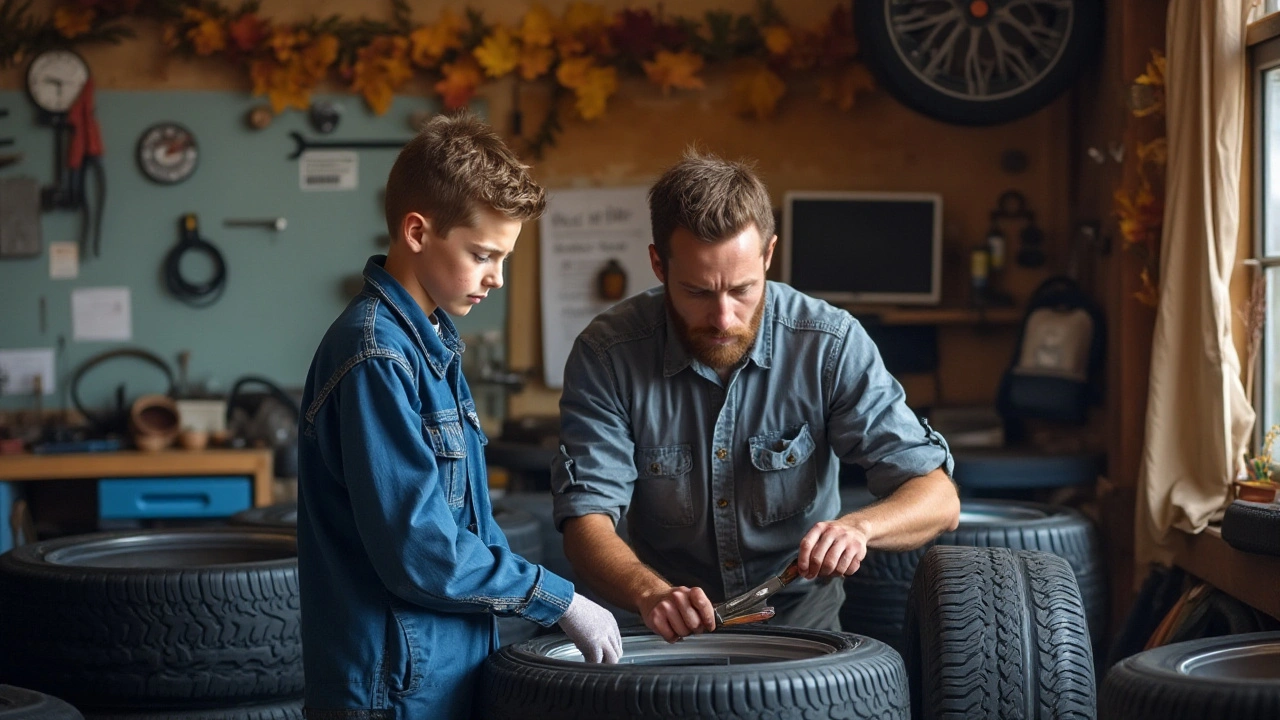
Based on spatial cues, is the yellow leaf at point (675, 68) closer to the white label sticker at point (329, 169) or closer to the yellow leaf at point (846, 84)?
the yellow leaf at point (846, 84)

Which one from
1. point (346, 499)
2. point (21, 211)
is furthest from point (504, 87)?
point (346, 499)

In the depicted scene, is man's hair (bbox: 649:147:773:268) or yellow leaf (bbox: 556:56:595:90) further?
yellow leaf (bbox: 556:56:595:90)

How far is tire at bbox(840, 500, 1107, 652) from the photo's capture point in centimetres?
285

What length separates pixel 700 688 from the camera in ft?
5.41

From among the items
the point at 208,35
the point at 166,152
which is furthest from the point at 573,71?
the point at 166,152

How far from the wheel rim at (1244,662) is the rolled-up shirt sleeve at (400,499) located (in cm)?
95

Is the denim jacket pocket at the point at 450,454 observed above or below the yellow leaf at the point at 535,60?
below

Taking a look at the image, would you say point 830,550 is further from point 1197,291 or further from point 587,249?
point 587,249

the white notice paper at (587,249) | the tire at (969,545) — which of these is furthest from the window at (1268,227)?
the white notice paper at (587,249)

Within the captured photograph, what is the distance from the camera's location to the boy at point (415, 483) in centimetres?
167

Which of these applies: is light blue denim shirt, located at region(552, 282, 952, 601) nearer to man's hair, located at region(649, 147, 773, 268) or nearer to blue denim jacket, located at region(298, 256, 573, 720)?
man's hair, located at region(649, 147, 773, 268)

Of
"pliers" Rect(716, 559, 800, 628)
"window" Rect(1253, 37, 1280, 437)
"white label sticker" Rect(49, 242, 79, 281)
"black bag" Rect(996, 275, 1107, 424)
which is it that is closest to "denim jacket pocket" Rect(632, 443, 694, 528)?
"pliers" Rect(716, 559, 800, 628)

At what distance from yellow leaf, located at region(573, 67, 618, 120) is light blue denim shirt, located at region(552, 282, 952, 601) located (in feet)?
A: 8.20

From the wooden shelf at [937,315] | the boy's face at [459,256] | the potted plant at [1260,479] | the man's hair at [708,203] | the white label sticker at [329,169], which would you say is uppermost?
the white label sticker at [329,169]
